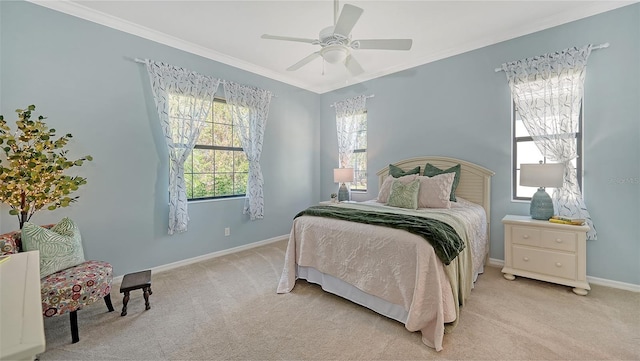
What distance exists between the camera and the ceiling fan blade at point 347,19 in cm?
185

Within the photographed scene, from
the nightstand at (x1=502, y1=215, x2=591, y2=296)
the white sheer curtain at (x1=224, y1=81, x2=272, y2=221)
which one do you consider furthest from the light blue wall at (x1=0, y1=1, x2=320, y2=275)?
the nightstand at (x1=502, y1=215, x2=591, y2=296)

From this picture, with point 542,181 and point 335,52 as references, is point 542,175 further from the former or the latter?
point 335,52

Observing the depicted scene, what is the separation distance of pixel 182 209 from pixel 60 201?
1.12m

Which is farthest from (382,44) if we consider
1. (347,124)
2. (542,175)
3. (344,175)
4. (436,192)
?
(347,124)

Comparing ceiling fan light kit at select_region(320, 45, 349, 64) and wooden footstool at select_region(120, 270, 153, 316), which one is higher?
ceiling fan light kit at select_region(320, 45, 349, 64)

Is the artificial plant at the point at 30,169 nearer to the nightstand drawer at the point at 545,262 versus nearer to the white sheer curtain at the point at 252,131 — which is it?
the white sheer curtain at the point at 252,131

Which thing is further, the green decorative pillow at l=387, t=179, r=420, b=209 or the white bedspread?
the green decorative pillow at l=387, t=179, r=420, b=209

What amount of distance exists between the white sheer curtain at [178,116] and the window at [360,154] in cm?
260

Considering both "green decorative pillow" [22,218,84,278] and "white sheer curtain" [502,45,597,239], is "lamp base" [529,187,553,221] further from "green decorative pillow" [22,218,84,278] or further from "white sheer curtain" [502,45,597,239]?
"green decorative pillow" [22,218,84,278]

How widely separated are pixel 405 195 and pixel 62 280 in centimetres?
324

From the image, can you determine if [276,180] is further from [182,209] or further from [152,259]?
[152,259]

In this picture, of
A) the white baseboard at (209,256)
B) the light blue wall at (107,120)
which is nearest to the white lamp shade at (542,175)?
the white baseboard at (209,256)

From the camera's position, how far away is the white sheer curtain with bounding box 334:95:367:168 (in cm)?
462

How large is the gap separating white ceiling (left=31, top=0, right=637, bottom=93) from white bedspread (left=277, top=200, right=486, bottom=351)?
7.11 ft
